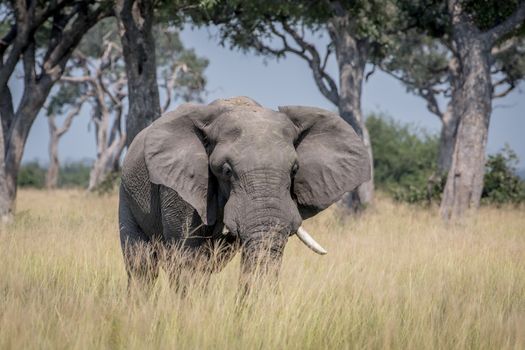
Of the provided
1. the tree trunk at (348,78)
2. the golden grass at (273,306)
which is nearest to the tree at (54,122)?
the tree trunk at (348,78)

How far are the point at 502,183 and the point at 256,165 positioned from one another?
1706 cm

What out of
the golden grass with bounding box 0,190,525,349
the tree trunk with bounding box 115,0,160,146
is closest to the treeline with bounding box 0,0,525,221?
the tree trunk with bounding box 115,0,160,146

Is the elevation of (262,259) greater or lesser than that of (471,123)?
lesser

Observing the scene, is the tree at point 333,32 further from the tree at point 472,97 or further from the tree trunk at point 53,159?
the tree trunk at point 53,159

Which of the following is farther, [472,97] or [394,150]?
[394,150]

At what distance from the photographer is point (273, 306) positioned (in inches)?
192

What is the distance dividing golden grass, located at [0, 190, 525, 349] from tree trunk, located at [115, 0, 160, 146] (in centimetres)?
440

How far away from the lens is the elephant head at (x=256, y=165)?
4.93 metres

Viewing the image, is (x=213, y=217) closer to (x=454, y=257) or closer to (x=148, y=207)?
(x=148, y=207)

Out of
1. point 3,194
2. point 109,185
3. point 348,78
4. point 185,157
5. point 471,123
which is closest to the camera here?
point 185,157

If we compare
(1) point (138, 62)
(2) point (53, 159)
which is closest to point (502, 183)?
(1) point (138, 62)

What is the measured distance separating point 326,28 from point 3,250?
14.3 meters

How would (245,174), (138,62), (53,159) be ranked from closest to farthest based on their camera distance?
(245,174) < (138,62) < (53,159)

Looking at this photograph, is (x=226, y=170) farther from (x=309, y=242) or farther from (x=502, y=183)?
(x=502, y=183)
